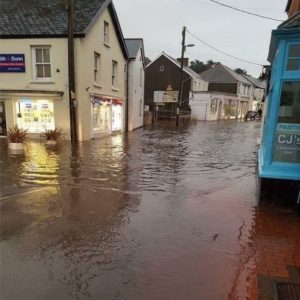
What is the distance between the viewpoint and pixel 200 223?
577 cm

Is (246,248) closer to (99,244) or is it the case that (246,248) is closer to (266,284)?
(266,284)

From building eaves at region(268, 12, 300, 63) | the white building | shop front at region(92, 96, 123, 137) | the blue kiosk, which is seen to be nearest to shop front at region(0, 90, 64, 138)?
shop front at region(92, 96, 123, 137)

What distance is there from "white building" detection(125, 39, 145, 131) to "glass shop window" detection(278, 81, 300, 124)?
18913 millimetres

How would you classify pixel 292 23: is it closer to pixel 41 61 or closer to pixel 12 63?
pixel 41 61

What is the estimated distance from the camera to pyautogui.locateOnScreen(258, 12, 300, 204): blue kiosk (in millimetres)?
6008

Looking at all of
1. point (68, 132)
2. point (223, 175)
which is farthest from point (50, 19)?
point (223, 175)

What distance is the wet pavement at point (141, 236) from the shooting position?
3.83 meters

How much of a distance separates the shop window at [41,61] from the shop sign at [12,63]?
60 cm

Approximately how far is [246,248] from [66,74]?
46.5 feet

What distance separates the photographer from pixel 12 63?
16.7 m

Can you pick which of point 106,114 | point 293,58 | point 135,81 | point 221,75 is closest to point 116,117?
point 106,114

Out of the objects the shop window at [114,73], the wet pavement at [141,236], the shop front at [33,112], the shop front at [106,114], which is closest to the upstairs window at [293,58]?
the wet pavement at [141,236]

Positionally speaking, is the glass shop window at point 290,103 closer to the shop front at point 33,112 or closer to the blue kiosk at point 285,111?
the blue kiosk at point 285,111

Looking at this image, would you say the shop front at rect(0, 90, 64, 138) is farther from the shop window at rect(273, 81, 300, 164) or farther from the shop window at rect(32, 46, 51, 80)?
the shop window at rect(273, 81, 300, 164)
